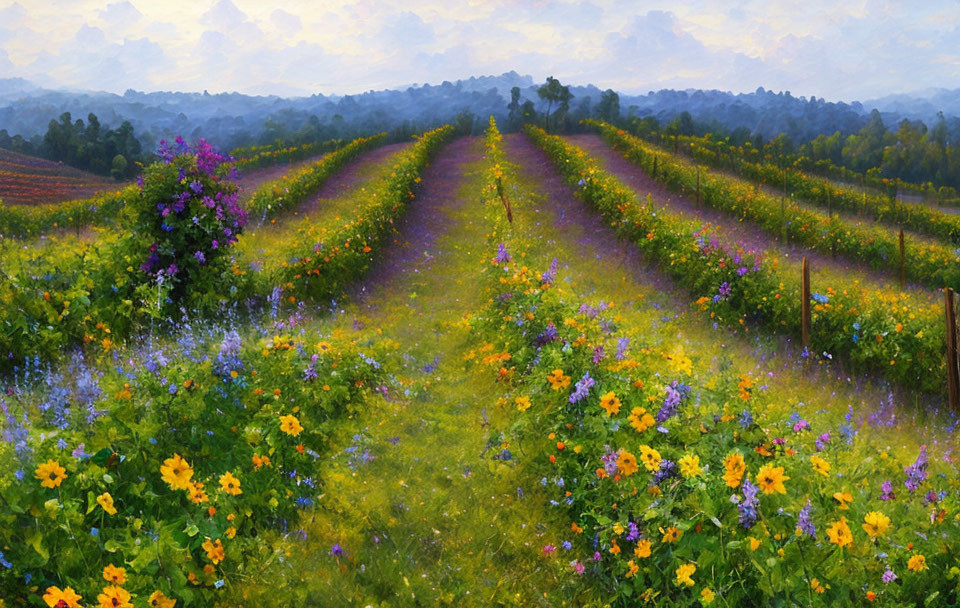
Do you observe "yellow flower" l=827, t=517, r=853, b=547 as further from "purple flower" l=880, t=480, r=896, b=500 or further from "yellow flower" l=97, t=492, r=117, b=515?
"yellow flower" l=97, t=492, r=117, b=515

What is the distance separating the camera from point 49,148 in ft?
148

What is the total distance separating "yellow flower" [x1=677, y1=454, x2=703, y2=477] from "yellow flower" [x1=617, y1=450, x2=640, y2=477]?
15.4 inches

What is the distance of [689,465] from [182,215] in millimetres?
8109

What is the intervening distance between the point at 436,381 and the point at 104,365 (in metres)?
3.67

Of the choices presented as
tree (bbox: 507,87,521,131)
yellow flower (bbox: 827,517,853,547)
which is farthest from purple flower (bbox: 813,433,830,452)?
tree (bbox: 507,87,521,131)

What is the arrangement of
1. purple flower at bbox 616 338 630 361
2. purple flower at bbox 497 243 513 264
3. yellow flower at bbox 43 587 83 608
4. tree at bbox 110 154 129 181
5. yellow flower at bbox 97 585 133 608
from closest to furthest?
yellow flower at bbox 43 587 83 608 → yellow flower at bbox 97 585 133 608 → purple flower at bbox 616 338 630 361 → purple flower at bbox 497 243 513 264 → tree at bbox 110 154 129 181

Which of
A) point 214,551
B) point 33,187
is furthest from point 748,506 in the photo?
point 33,187

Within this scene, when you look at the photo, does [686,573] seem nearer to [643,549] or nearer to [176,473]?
[643,549]

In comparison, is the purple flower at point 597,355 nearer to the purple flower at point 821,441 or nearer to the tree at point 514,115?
the purple flower at point 821,441

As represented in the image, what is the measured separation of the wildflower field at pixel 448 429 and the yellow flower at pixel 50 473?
0.04 ft

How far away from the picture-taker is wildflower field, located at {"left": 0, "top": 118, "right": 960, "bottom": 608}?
3311mm

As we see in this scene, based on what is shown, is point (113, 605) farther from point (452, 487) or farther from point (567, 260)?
point (567, 260)

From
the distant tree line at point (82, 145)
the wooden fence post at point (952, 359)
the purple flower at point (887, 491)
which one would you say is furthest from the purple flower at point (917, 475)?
the distant tree line at point (82, 145)

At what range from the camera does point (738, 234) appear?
1605cm
